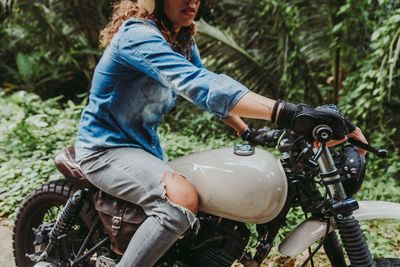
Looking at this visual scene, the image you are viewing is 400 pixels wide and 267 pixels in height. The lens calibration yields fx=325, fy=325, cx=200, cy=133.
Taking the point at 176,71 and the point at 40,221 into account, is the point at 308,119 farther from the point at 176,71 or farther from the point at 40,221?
the point at 40,221

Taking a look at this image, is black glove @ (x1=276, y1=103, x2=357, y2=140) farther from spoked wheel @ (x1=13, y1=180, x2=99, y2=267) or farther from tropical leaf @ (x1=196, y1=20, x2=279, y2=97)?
tropical leaf @ (x1=196, y1=20, x2=279, y2=97)

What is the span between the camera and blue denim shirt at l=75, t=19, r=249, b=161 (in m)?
1.31

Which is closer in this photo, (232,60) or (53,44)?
(232,60)

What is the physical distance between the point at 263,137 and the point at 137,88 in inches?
29.6

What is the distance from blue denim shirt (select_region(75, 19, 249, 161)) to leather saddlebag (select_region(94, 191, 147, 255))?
283mm

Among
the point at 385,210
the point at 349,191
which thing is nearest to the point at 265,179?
the point at 349,191

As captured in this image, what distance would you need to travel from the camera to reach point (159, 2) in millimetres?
1622

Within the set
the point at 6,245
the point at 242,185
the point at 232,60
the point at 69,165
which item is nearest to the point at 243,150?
the point at 242,185

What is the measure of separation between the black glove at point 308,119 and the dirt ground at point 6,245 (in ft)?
8.88

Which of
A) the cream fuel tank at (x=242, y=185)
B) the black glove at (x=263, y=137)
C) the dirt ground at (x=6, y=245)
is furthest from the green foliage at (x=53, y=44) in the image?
the cream fuel tank at (x=242, y=185)

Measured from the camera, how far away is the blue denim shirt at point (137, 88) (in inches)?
51.6

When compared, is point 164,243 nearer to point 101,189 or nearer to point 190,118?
point 101,189

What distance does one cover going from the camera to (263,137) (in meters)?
1.86

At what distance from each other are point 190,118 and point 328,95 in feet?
7.75
